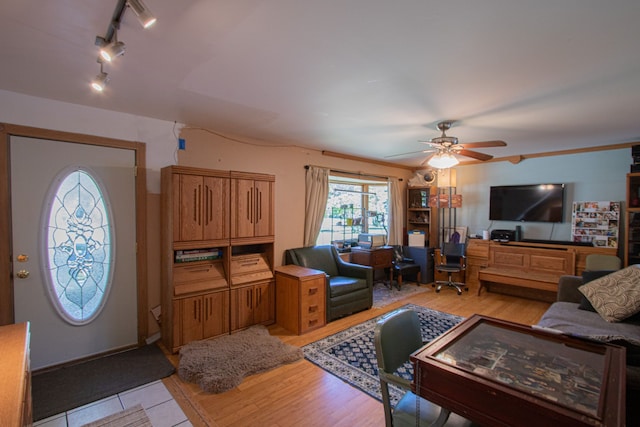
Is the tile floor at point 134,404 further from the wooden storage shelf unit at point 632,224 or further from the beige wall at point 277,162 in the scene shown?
the wooden storage shelf unit at point 632,224

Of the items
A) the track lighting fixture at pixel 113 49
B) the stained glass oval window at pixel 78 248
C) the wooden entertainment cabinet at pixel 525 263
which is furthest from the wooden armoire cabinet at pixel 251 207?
the wooden entertainment cabinet at pixel 525 263

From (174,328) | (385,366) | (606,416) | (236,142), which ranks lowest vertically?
(174,328)

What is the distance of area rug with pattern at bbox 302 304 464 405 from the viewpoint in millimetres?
2523

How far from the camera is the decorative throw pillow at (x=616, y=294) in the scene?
8.64 feet

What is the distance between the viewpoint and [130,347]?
307 centimetres

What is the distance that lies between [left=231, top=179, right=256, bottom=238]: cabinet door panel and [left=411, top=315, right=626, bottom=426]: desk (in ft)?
8.00

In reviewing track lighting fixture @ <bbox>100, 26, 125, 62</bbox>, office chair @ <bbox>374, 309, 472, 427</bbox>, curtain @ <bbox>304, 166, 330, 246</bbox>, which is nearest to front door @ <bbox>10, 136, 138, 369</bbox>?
track lighting fixture @ <bbox>100, 26, 125, 62</bbox>

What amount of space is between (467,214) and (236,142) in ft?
15.0

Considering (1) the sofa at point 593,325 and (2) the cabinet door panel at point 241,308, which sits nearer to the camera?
(1) the sofa at point 593,325

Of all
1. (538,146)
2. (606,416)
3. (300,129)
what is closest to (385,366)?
(606,416)

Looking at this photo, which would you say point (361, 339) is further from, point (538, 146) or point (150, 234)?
point (538, 146)

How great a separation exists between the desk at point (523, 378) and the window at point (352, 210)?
147 inches

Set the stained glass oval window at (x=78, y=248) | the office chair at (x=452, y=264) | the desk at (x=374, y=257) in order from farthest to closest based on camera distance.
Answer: the office chair at (x=452, y=264) → the desk at (x=374, y=257) → the stained glass oval window at (x=78, y=248)

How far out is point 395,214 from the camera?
237 inches
